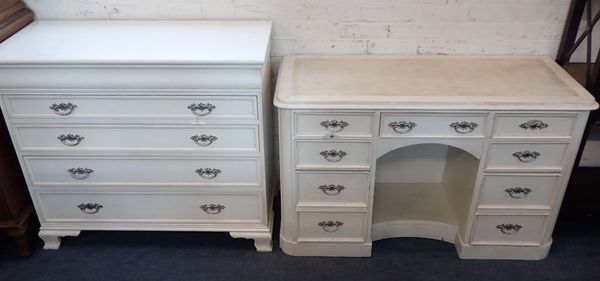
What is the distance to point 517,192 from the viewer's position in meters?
2.27

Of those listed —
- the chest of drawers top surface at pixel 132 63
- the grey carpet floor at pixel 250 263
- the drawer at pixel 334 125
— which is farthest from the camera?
the grey carpet floor at pixel 250 263

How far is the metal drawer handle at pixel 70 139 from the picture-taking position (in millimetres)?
2174

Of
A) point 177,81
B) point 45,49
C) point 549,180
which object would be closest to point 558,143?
point 549,180

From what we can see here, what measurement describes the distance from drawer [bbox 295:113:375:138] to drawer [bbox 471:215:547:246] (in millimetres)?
762

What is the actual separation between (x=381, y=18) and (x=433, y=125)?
66 cm

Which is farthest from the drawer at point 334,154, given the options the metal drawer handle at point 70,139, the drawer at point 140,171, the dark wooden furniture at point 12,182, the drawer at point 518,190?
the dark wooden furniture at point 12,182

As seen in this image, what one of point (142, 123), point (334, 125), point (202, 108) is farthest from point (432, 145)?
point (142, 123)

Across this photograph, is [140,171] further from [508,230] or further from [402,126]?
[508,230]

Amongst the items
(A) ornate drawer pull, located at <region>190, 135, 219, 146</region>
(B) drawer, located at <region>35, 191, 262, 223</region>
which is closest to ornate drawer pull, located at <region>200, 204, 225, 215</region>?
(B) drawer, located at <region>35, 191, 262, 223</region>

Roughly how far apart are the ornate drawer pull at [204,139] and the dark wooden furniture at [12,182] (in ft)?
2.90

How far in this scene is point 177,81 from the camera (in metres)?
2.02

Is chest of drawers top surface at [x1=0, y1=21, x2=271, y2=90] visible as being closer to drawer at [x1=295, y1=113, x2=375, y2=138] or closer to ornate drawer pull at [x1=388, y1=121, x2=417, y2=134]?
drawer at [x1=295, y1=113, x2=375, y2=138]

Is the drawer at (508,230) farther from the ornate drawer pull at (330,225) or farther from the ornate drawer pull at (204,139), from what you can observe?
the ornate drawer pull at (204,139)

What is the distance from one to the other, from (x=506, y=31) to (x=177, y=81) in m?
1.59
